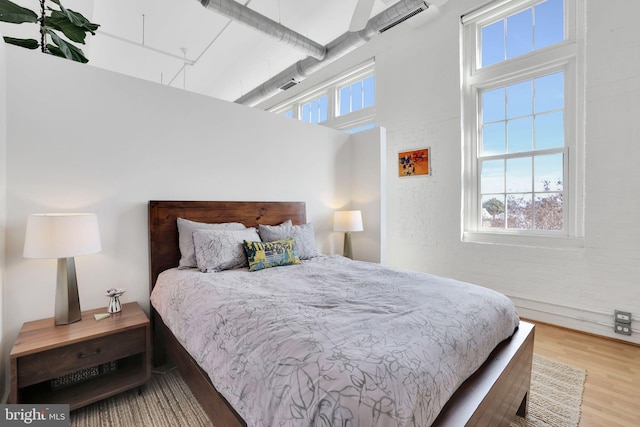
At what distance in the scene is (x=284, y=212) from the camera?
3232 millimetres

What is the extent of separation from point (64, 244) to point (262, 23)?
2927mm

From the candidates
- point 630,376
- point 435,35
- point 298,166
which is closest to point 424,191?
point 298,166

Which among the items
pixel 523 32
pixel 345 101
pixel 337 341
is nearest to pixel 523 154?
pixel 523 32

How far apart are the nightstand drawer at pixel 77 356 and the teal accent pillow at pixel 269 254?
0.87 metres

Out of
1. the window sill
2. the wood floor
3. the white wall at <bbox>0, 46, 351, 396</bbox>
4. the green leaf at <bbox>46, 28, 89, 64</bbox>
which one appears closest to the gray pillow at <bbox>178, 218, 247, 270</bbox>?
the white wall at <bbox>0, 46, 351, 396</bbox>

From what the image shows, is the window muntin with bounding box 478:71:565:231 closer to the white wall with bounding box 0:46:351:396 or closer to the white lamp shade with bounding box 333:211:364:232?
the white lamp shade with bounding box 333:211:364:232

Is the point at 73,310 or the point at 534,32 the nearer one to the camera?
the point at 73,310

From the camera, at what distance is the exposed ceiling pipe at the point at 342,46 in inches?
120

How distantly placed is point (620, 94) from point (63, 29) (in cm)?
464

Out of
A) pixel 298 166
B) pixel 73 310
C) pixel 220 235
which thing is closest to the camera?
pixel 73 310

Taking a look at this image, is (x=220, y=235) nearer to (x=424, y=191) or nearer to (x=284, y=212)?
(x=284, y=212)

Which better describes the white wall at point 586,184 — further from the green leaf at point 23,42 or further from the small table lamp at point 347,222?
the green leaf at point 23,42

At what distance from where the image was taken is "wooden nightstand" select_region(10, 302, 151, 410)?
1.49 metres

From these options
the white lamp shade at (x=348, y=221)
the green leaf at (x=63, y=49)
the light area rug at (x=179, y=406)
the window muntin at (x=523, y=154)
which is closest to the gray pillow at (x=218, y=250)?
the light area rug at (x=179, y=406)
